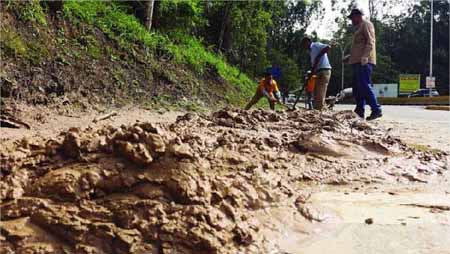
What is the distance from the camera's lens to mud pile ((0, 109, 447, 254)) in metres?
2.14

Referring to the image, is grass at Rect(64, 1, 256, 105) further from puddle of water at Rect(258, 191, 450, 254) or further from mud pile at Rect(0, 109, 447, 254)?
puddle of water at Rect(258, 191, 450, 254)

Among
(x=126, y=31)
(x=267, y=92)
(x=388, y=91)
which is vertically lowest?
(x=388, y=91)

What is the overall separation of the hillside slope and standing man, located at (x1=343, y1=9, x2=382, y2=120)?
271 cm

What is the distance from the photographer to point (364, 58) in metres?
6.37

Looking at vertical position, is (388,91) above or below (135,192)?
below

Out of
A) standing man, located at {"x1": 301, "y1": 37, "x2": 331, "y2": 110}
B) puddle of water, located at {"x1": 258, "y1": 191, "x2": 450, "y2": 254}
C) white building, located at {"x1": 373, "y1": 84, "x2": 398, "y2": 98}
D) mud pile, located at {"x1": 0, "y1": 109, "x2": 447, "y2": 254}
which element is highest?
standing man, located at {"x1": 301, "y1": 37, "x2": 331, "y2": 110}

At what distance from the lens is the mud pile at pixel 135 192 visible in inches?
84.4

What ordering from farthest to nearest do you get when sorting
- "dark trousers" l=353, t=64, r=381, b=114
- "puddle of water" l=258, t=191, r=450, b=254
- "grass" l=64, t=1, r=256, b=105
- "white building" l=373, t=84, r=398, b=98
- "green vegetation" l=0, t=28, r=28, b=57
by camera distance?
"white building" l=373, t=84, r=398, b=98 → "grass" l=64, t=1, r=256, b=105 → "dark trousers" l=353, t=64, r=381, b=114 → "green vegetation" l=0, t=28, r=28, b=57 → "puddle of water" l=258, t=191, r=450, b=254

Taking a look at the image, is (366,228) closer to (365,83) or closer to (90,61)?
(365,83)

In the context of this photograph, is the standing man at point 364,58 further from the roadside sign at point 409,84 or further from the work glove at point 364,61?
the roadside sign at point 409,84

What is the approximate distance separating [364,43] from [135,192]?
470 cm

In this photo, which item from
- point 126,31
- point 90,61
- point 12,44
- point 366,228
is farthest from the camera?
point 126,31

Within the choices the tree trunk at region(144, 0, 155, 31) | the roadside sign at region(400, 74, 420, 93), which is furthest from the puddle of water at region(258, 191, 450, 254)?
the roadside sign at region(400, 74, 420, 93)

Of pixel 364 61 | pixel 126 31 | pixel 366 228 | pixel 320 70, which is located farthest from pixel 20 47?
pixel 366 228
